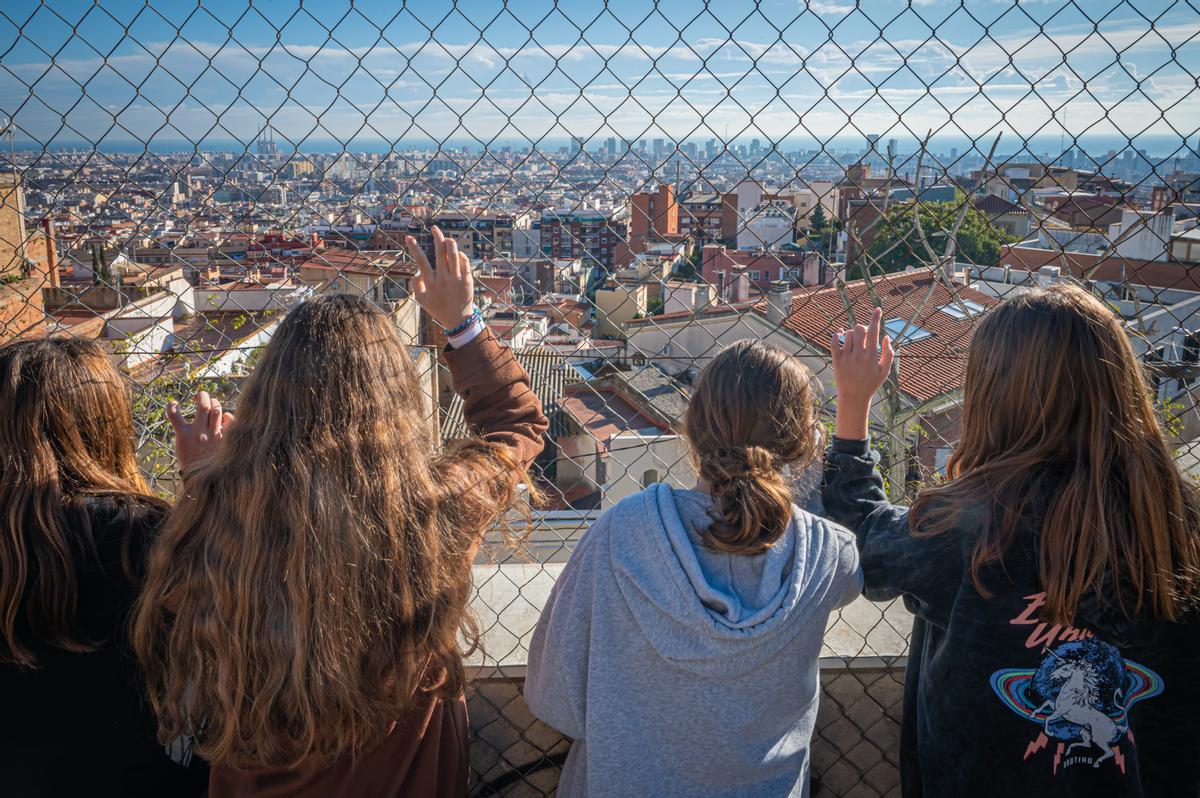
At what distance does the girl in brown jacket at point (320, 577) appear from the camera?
47.3 inches

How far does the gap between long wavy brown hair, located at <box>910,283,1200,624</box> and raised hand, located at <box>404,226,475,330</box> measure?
0.86 meters

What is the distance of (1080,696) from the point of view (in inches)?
51.8

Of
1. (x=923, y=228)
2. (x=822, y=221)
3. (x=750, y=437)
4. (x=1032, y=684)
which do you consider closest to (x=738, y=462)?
(x=750, y=437)

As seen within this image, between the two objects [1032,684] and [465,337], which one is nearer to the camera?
[1032,684]

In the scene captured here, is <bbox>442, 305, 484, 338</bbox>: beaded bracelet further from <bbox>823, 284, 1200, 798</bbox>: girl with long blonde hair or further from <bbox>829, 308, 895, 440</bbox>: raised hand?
<bbox>823, 284, 1200, 798</bbox>: girl with long blonde hair

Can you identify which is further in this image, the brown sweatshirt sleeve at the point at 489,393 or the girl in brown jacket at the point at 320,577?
the brown sweatshirt sleeve at the point at 489,393

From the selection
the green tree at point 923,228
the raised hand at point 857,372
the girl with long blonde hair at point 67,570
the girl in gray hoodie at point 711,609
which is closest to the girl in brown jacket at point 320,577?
the girl with long blonde hair at point 67,570

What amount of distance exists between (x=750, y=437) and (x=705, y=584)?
24 centimetres

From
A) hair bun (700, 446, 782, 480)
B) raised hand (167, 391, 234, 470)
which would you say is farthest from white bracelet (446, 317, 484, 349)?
hair bun (700, 446, 782, 480)

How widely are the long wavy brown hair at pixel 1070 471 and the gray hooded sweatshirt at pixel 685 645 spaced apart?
0.24 metres

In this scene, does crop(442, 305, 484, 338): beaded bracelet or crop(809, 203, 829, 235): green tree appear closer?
crop(442, 305, 484, 338): beaded bracelet

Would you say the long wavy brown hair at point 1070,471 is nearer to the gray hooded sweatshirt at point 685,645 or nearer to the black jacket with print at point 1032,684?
the black jacket with print at point 1032,684

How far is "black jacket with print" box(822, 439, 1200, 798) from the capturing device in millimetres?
1293

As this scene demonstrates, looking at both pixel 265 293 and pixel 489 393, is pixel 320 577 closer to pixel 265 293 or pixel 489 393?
pixel 489 393
